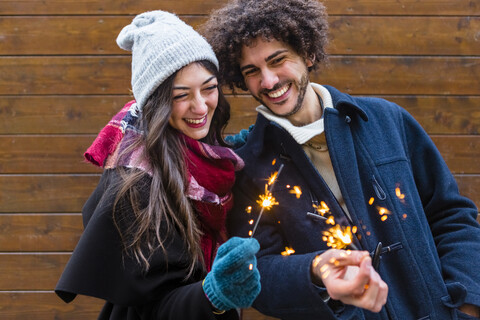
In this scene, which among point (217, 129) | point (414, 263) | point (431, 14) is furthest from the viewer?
point (431, 14)

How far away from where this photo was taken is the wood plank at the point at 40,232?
9.35 ft

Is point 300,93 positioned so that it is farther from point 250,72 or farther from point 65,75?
point 65,75

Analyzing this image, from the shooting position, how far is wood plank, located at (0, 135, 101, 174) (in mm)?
2838

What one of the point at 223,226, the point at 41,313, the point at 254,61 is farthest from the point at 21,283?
the point at 254,61

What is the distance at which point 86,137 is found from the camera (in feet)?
9.28

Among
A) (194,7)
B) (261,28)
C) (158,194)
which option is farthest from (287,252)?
(194,7)

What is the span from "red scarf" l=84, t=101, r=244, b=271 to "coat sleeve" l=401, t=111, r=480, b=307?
75 cm

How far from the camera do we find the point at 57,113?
9.31ft

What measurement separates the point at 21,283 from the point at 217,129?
1.68 meters

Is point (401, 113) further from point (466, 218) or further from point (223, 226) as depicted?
point (223, 226)

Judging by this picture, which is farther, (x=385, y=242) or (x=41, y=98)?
(x=41, y=98)

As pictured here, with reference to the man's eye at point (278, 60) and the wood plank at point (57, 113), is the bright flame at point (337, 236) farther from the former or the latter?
the wood plank at point (57, 113)

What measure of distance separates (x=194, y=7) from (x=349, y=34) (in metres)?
0.90

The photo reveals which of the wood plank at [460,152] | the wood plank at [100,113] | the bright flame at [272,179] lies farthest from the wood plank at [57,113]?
the wood plank at [460,152]
